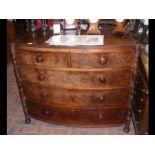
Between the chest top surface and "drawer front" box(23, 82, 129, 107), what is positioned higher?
the chest top surface

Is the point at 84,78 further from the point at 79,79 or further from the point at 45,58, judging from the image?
the point at 45,58

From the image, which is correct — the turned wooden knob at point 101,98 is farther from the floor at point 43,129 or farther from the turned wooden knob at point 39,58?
the turned wooden knob at point 39,58

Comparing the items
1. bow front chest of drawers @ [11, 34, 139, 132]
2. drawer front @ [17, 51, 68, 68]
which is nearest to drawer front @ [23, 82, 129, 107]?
bow front chest of drawers @ [11, 34, 139, 132]

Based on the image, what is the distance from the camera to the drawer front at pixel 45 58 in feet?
6.56

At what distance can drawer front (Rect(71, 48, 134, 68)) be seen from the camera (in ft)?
6.29

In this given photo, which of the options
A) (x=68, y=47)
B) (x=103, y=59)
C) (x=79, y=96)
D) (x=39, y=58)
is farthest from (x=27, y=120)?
(x=103, y=59)

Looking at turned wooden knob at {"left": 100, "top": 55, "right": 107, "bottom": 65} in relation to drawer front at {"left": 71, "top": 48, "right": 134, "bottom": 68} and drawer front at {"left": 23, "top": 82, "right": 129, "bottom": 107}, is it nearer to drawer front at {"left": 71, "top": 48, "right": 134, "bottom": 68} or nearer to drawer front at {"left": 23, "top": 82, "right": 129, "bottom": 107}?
drawer front at {"left": 71, "top": 48, "right": 134, "bottom": 68}

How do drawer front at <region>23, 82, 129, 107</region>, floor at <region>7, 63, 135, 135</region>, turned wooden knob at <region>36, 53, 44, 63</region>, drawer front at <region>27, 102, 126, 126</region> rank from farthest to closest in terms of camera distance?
floor at <region>7, 63, 135, 135</region> < drawer front at <region>27, 102, 126, 126</region> < drawer front at <region>23, 82, 129, 107</region> < turned wooden knob at <region>36, 53, 44, 63</region>

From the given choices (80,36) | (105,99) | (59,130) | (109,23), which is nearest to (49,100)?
(59,130)

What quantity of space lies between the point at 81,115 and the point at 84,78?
50cm

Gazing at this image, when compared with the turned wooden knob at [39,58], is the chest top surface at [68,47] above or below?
above

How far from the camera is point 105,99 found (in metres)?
2.18

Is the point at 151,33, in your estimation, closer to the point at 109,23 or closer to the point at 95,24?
the point at 95,24

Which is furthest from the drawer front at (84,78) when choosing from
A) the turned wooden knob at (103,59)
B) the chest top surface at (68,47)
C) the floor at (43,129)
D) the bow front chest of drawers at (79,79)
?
the floor at (43,129)
